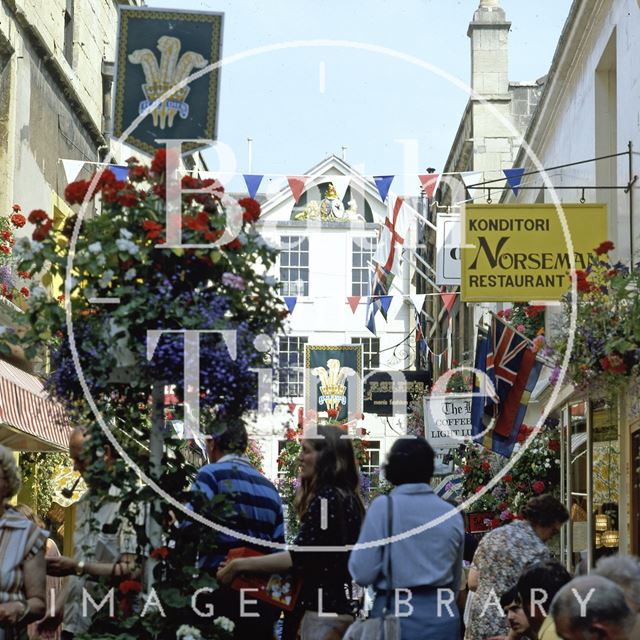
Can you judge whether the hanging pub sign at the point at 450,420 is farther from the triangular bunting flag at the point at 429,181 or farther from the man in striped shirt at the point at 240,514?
the man in striped shirt at the point at 240,514

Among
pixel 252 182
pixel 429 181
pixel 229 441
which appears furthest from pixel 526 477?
pixel 229 441

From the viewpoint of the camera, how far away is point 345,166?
45.1m

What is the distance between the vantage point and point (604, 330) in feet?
30.2

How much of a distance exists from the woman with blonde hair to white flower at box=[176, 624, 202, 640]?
47cm

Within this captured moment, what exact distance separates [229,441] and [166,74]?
6074 millimetres

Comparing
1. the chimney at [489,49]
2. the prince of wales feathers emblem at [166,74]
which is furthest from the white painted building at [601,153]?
the chimney at [489,49]

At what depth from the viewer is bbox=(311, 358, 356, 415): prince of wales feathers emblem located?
104ft

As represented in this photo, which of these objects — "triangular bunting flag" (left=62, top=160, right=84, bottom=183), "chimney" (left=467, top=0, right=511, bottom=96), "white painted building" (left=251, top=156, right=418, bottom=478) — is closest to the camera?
"triangular bunting flag" (left=62, top=160, right=84, bottom=183)

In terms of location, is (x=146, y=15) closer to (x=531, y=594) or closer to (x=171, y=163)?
(x=171, y=163)

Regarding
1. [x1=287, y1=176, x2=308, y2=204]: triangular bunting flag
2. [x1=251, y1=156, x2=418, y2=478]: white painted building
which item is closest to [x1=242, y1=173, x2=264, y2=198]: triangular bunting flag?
[x1=287, y1=176, x2=308, y2=204]: triangular bunting flag

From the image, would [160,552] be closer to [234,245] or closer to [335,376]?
[234,245]

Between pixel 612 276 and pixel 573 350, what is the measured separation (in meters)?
0.61

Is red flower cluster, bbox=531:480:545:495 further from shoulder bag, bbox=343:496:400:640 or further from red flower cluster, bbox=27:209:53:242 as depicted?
red flower cluster, bbox=27:209:53:242

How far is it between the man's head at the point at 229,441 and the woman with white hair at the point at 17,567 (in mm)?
983
